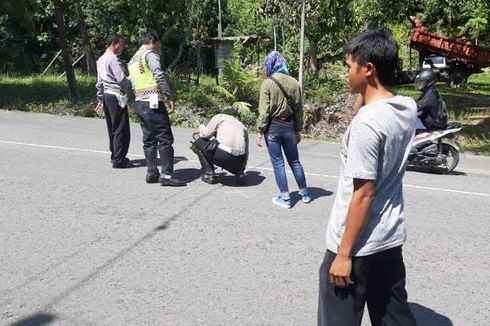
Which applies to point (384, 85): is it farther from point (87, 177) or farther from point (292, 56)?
point (292, 56)

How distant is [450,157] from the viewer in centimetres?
880

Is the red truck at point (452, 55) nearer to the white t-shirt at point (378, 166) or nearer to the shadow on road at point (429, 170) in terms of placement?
the shadow on road at point (429, 170)

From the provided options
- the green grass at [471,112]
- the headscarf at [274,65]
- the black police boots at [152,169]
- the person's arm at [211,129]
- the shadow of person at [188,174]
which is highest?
the headscarf at [274,65]

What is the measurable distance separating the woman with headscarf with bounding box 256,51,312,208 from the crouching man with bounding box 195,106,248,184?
89cm

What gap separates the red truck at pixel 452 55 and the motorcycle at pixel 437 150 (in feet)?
43.5

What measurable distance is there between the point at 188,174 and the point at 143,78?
1.65 meters

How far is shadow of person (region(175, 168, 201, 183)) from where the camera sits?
25.2 ft

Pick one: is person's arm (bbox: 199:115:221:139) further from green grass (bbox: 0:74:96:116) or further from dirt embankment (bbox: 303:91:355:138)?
green grass (bbox: 0:74:96:116)

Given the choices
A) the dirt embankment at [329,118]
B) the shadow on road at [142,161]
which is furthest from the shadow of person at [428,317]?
the dirt embankment at [329,118]

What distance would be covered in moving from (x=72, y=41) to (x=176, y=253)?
93.1 feet

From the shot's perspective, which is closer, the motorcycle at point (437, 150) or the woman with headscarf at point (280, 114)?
the woman with headscarf at point (280, 114)

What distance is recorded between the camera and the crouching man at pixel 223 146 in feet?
23.7

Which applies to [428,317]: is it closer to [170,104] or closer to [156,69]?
[170,104]

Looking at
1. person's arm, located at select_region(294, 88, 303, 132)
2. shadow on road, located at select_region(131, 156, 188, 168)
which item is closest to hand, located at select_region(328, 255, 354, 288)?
person's arm, located at select_region(294, 88, 303, 132)
